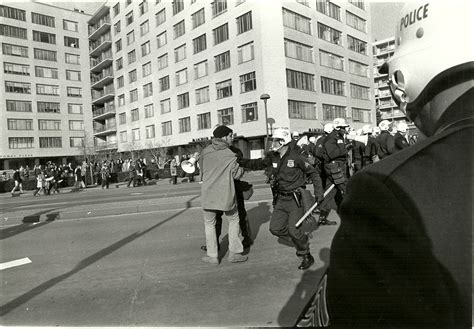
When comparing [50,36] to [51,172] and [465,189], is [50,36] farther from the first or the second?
[465,189]

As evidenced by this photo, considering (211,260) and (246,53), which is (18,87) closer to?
(246,53)

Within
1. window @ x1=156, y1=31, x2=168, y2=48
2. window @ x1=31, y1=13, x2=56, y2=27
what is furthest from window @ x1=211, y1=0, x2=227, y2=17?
window @ x1=31, y1=13, x2=56, y2=27

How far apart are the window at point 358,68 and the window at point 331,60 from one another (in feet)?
A: 6.23

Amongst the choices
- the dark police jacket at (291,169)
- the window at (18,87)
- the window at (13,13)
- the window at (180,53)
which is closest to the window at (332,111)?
the window at (180,53)

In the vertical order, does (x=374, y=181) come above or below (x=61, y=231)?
above

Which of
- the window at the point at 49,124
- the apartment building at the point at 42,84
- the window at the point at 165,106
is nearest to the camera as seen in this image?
the window at the point at 165,106

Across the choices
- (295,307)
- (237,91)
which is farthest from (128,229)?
(237,91)

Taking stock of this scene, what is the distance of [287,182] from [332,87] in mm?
38752

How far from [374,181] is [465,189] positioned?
18cm

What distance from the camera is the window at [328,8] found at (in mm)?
39841

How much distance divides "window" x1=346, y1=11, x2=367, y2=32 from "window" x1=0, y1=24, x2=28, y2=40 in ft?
147

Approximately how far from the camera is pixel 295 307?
355cm

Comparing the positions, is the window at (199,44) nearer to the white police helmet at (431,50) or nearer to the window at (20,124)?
the window at (20,124)

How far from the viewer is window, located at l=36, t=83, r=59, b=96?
5825 centimetres
